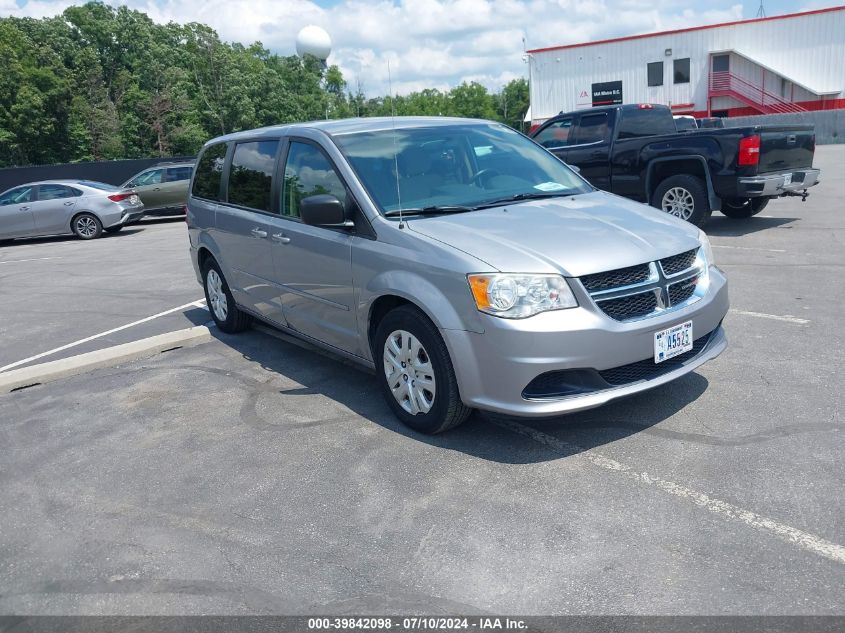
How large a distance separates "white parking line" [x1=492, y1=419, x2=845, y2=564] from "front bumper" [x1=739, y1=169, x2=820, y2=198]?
24.1 feet

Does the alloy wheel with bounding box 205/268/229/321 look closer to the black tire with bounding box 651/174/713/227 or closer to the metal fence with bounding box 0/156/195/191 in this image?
the black tire with bounding box 651/174/713/227

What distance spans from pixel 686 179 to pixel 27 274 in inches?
424

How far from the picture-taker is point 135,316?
29.0ft

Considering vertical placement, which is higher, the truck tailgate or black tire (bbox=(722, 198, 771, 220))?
the truck tailgate

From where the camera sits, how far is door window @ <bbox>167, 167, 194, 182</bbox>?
20875 mm

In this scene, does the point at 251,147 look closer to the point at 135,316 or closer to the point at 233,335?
the point at 233,335

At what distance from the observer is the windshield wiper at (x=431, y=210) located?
4.84 meters

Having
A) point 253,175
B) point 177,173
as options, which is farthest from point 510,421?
point 177,173

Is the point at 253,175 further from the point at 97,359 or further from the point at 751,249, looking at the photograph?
the point at 751,249

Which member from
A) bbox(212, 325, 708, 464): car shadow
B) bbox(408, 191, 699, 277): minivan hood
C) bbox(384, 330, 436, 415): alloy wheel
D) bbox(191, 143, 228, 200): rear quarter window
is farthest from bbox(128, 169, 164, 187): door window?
bbox(384, 330, 436, 415): alloy wheel

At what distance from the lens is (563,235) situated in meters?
4.40

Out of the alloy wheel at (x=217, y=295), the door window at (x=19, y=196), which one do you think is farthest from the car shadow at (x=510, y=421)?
the door window at (x=19, y=196)

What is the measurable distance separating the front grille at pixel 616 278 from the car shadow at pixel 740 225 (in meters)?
7.72

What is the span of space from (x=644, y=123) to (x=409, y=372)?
927cm
